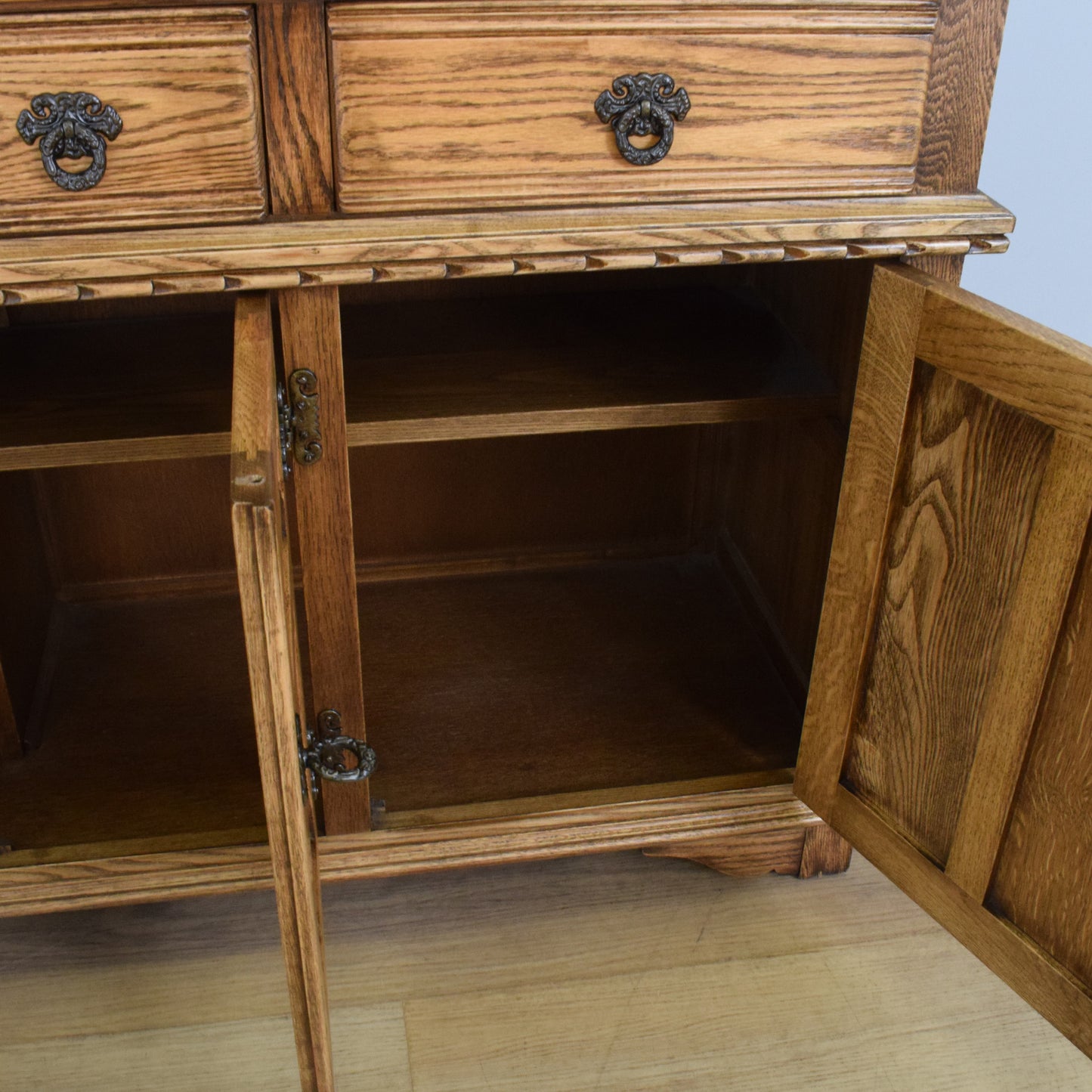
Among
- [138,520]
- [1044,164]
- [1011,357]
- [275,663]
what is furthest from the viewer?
[1044,164]

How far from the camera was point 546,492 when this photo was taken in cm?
152

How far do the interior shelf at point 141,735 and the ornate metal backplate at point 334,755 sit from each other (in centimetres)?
14

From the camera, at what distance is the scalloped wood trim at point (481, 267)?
0.85m

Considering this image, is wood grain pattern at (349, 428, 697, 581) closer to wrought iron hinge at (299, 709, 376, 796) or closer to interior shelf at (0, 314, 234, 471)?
interior shelf at (0, 314, 234, 471)

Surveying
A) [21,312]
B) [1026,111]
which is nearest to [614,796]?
[21,312]

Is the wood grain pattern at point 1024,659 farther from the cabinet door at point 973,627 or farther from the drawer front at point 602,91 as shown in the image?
the drawer front at point 602,91

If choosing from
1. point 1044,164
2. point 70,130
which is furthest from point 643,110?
point 1044,164

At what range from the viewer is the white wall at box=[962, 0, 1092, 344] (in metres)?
1.59

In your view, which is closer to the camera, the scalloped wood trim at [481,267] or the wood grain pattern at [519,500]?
the scalloped wood trim at [481,267]

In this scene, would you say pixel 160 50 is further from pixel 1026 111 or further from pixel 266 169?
pixel 1026 111

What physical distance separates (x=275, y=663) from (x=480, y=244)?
14.0 inches

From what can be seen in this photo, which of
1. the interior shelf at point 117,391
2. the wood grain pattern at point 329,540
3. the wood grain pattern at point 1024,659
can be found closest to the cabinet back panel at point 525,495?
the interior shelf at point 117,391

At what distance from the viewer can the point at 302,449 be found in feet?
3.14

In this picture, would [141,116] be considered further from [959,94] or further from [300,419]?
[959,94]
